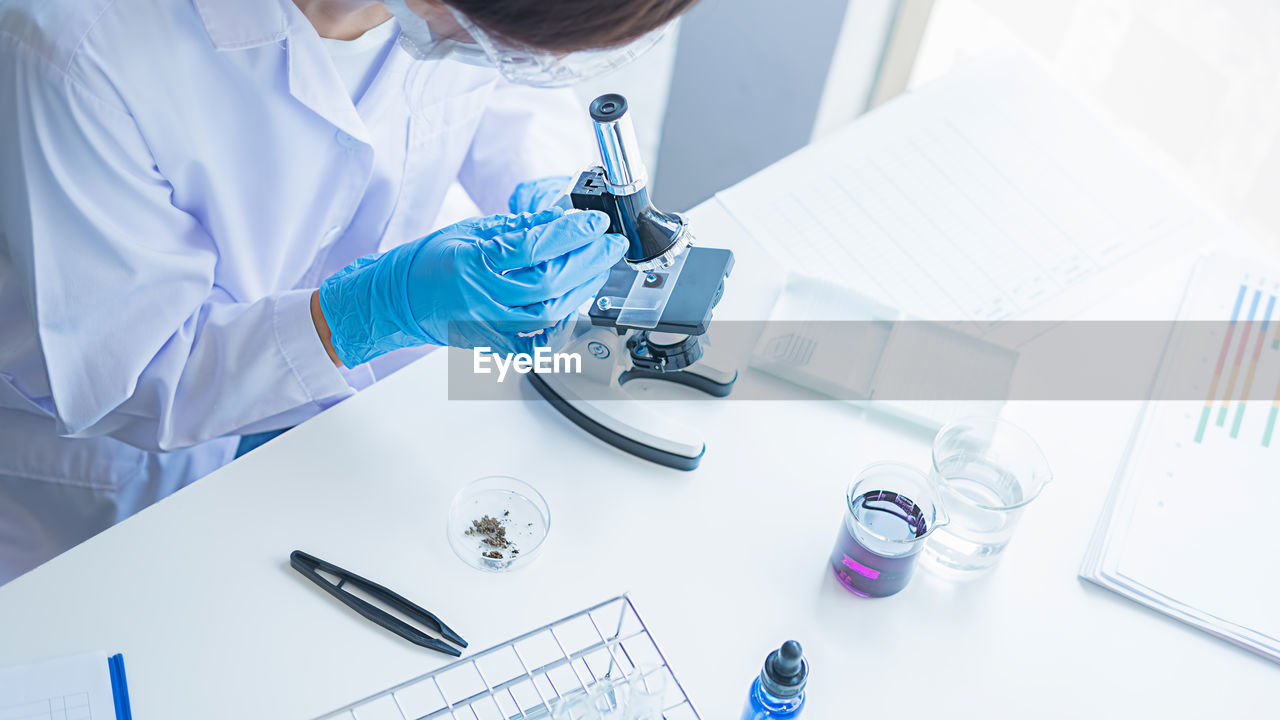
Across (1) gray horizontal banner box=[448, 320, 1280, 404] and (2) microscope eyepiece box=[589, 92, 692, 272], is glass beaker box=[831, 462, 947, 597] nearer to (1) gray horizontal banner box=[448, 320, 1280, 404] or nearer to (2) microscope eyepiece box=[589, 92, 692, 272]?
(1) gray horizontal banner box=[448, 320, 1280, 404]

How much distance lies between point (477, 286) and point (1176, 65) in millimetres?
1992

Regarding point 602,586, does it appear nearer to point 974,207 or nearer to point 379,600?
point 379,600

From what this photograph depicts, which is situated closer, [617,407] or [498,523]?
[498,523]

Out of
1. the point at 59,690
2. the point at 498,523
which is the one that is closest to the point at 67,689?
the point at 59,690

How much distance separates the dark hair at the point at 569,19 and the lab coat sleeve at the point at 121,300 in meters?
0.46

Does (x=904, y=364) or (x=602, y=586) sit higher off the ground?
(x=904, y=364)

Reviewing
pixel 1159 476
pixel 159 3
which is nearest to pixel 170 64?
pixel 159 3

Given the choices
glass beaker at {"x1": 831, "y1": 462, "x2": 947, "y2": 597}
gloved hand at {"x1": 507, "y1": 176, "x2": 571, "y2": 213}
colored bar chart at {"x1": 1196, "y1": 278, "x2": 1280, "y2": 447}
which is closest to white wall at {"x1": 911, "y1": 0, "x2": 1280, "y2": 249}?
colored bar chart at {"x1": 1196, "y1": 278, "x2": 1280, "y2": 447}

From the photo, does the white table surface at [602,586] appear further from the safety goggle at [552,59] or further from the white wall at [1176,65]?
the white wall at [1176,65]

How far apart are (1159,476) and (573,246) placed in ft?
2.56

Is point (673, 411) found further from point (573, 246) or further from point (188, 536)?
point (188, 536)

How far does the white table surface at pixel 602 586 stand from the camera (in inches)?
36.2

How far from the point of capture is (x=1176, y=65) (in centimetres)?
227

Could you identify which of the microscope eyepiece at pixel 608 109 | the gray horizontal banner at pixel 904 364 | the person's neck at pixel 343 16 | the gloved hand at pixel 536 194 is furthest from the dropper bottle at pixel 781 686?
the person's neck at pixel 343 16
